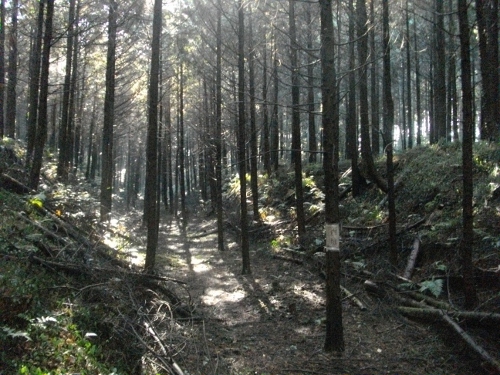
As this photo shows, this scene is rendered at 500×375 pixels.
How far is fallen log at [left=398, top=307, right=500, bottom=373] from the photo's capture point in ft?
18.7

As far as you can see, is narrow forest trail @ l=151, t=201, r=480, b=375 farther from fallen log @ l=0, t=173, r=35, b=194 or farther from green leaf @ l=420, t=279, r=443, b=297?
fallen log @ l=0, t=173, r=35, b=194

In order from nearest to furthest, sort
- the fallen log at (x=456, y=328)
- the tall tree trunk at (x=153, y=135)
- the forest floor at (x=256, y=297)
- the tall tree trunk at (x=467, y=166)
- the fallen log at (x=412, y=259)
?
the forest floor at (x=256, y=297), the fallen log at (x=456, y=328), the tall tree trunk at (x=467, y=166), the fallen log at (x=412, y=259), the tall tree trunk at (x=153, y=135)

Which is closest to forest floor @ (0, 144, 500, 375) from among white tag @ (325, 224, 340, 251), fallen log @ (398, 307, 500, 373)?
fallen log @ (398, 307, 500, 373)

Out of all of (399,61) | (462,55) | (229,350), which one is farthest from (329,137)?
(399,61)

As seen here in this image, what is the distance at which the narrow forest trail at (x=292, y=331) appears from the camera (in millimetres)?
6211

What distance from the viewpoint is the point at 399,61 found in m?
32.8

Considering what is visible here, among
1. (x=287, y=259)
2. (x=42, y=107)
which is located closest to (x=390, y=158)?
(x=287, y=259)

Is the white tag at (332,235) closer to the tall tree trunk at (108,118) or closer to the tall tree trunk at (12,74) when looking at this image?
the tall tree trunk at (108,118)

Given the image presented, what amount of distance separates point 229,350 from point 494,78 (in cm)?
1248

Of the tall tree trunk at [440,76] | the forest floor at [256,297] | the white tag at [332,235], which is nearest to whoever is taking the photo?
the forest floor at [256,297]

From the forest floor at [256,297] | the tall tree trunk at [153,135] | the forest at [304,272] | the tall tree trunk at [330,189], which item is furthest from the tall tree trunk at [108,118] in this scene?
the tall tree trunk at [330,189]

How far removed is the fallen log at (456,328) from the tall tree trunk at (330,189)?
1.85m

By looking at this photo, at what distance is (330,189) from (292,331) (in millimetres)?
3022

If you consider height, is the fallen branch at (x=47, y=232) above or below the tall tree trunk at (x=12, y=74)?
below
